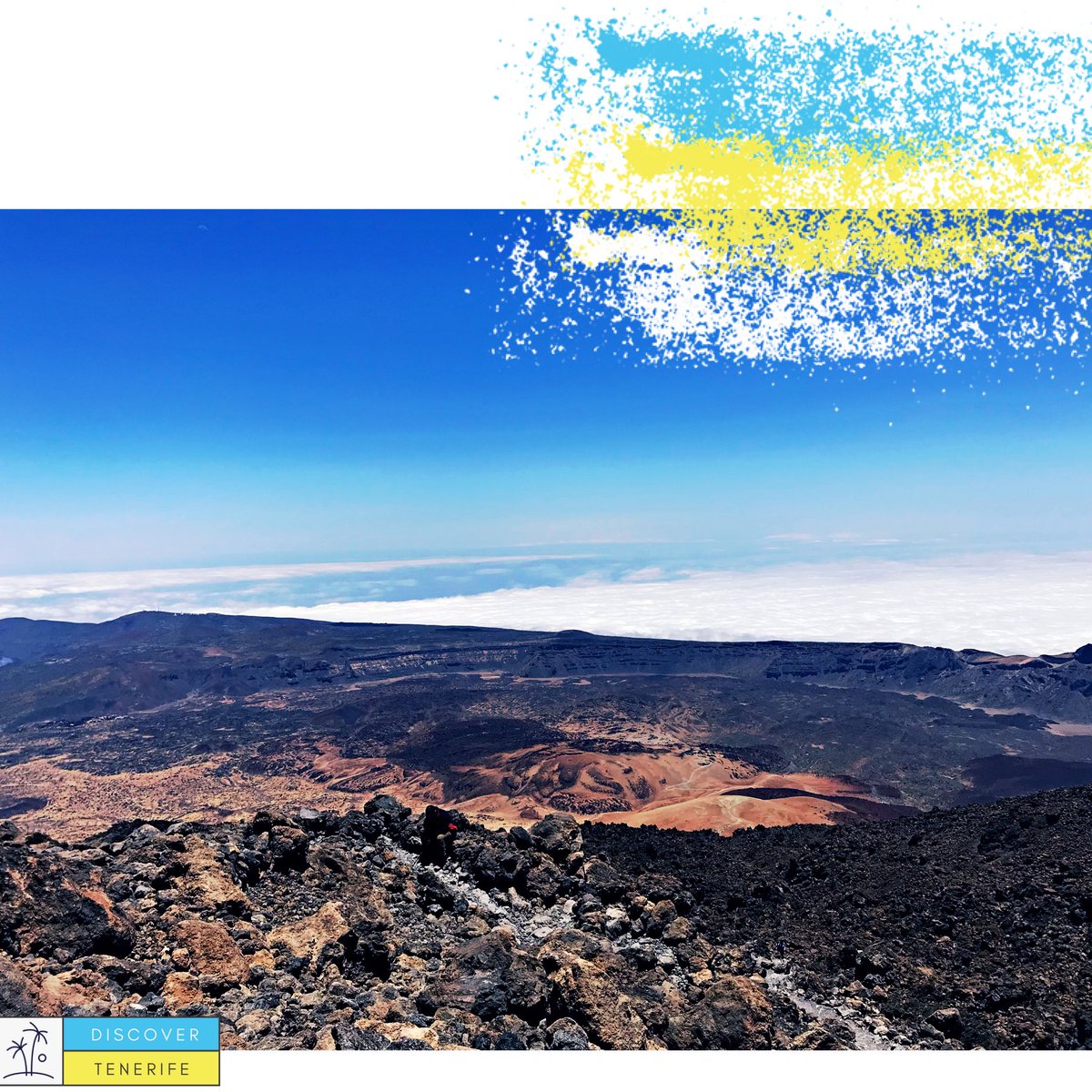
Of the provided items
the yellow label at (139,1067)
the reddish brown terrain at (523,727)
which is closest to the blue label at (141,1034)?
the yellow label at (139,1067)

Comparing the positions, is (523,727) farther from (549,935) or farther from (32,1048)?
(32,1048)

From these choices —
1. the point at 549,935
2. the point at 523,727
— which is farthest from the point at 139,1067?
the point at 523,727

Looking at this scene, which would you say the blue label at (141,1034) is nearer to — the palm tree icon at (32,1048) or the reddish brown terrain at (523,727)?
the palm tree icon at (32,1048)

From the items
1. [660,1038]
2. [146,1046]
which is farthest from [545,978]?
[146,1046]

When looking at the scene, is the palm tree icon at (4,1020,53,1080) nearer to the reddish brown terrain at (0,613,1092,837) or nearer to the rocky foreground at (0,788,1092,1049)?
the rocky foreground at (0,788,1092,1049)

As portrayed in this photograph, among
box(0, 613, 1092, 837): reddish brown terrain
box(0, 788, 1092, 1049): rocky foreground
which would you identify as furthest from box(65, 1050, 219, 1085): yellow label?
box(0, 613, 1092, 837): reddish brown terrain
